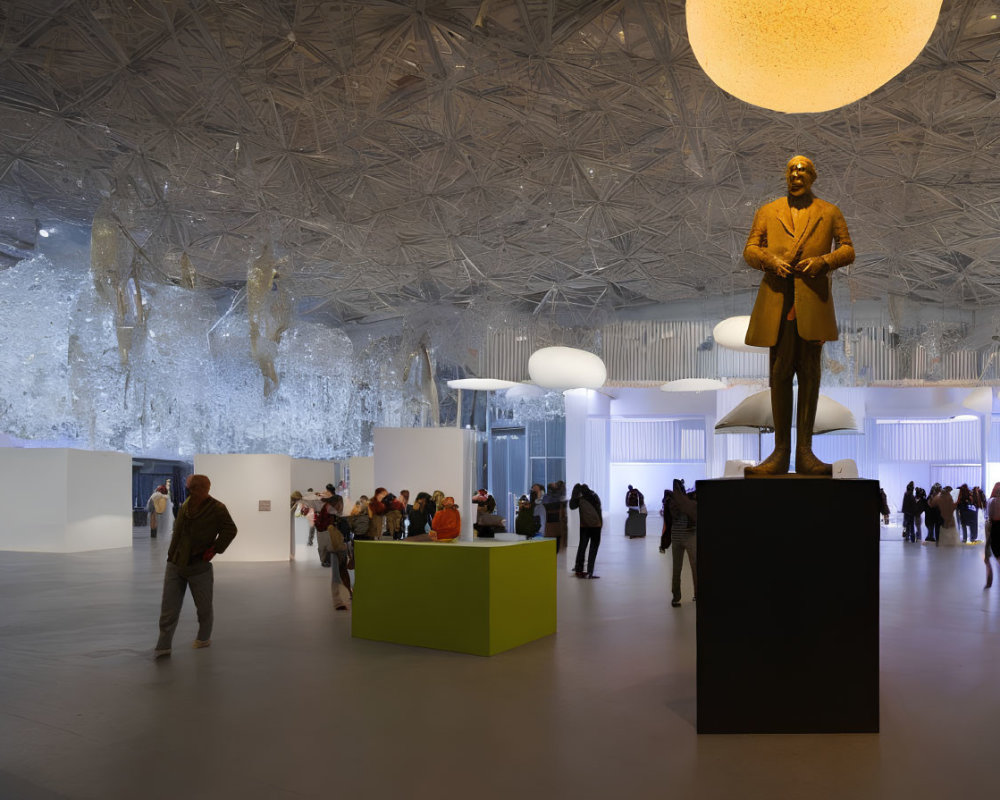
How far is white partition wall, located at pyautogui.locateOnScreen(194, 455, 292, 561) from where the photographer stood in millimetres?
17797

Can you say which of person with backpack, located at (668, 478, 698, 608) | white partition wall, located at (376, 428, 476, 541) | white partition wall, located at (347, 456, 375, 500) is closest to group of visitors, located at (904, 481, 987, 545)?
white partition wall, located at (376, 428, 476, 541)

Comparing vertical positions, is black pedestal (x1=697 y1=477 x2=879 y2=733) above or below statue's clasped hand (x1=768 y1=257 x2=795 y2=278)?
below

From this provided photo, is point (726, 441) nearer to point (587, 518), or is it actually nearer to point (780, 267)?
point (587, 518)

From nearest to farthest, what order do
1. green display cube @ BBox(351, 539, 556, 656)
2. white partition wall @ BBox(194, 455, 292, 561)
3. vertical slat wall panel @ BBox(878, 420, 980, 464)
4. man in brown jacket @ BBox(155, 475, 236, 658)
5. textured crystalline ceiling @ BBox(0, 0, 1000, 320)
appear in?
man in brown jacket @ BBox(155, 475, 236, 658) → green display cube @ BBox(351, 539, 556, 656) → textured crystalline ceiling @ BBox(0, 0, 1000, 320) → white partition wall @ BBox(194, 455, 292, 561) → vertical slat wall panel @ BBox(878, 420, 980, 464)

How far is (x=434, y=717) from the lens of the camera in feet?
18.9

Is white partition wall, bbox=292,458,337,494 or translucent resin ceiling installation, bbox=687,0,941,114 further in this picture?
white partition wall, bbox=292,458,337,494

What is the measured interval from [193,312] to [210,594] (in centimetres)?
1519

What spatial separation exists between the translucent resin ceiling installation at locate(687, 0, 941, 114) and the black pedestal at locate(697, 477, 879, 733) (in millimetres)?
2314

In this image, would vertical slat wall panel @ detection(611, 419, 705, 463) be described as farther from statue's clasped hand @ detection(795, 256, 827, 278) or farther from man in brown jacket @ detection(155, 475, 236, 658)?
statue's clasped hand @ detection(795, 256, 827, 278)

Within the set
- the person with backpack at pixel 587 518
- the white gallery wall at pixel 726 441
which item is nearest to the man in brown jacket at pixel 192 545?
the person with backpack at pixel 587 518

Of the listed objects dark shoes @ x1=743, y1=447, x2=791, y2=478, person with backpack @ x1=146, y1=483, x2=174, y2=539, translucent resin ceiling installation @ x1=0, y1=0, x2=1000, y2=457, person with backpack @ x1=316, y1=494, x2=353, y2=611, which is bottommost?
person with backpack @ x1=146, y1=483, x2=174, y2=539

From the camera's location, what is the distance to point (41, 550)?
20641 mm

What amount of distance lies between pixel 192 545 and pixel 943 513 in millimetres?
20285

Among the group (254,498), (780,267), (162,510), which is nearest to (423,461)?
(254,498)
